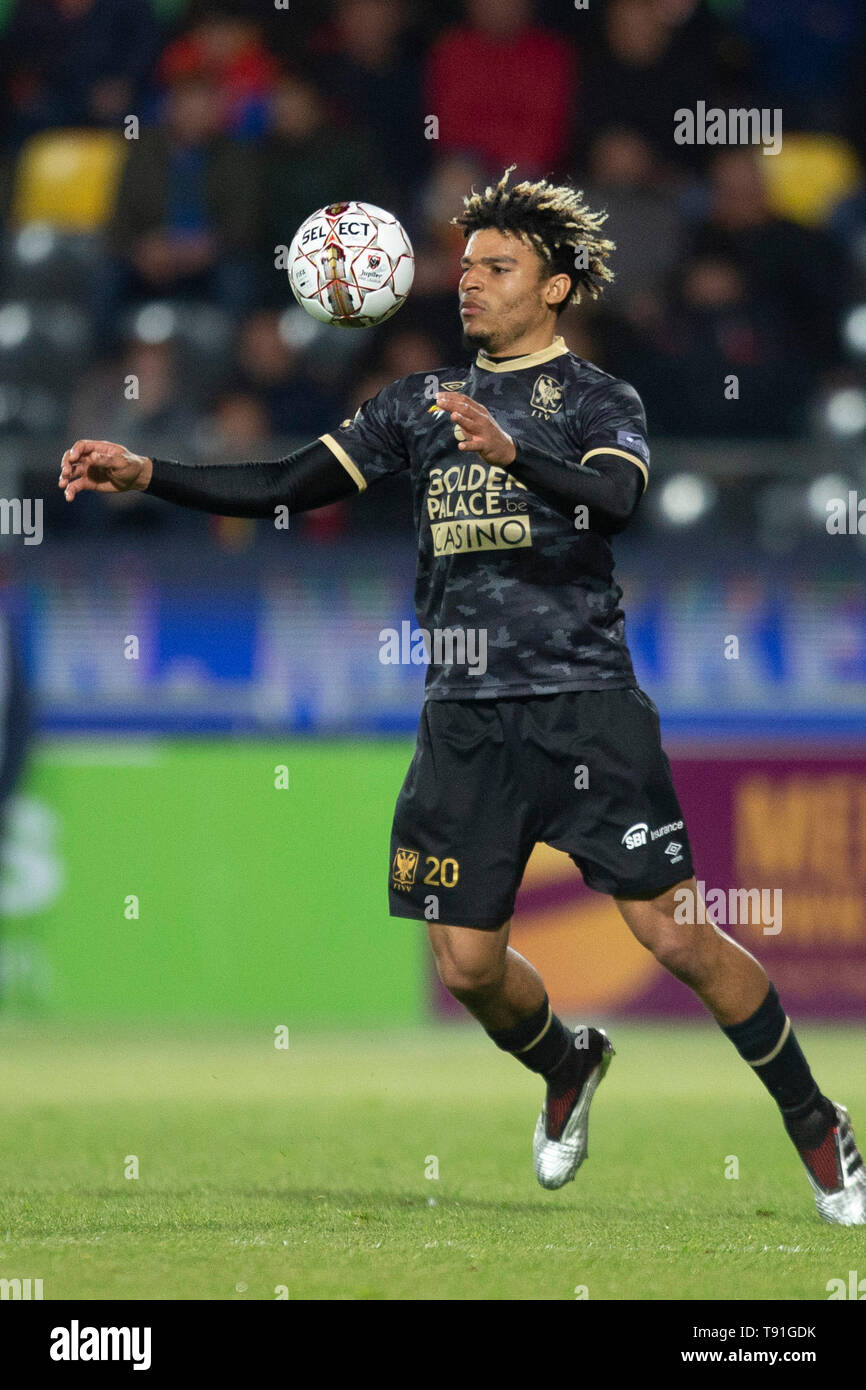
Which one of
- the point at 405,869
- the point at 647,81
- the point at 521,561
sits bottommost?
the point at 405,869

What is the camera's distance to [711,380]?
10.1m

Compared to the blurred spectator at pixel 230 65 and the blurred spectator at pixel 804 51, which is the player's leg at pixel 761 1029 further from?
the blurred spectator at pixel 804 51

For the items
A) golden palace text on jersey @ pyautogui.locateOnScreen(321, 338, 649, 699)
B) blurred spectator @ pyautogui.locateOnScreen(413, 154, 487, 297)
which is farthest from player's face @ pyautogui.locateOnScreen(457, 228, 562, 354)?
blurred spectator @ pyautogui.locateOnScreen(413, 154, 487, 297)

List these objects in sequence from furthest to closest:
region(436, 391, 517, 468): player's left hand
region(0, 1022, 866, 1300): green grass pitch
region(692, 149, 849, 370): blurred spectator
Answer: region(692, 149, 849, 370): blurred spectator, region(436, 391, 517, 468): player's left hand, region(0, 1022, 866, 1300): green grass pitch

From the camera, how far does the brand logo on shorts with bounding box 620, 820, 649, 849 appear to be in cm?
484

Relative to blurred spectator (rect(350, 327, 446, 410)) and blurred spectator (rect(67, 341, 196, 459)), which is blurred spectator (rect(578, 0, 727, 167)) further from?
blurred spectator (rect(67, 341, 196, 459))

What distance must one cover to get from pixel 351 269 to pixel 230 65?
305 inches

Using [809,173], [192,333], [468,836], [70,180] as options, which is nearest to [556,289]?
[468,836]

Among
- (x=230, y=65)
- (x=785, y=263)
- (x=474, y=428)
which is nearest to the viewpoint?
(x=474, y=428)

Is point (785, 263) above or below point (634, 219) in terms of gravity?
below

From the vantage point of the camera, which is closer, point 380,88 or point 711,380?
point 711,380

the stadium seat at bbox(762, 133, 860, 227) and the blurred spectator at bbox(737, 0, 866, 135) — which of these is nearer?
the stadium seat at bbox(762, 133, 860, 227)

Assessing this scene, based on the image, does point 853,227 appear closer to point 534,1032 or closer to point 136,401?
point 136,401

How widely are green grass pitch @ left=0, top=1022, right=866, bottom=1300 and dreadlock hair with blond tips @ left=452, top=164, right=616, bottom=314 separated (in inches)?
94.1
